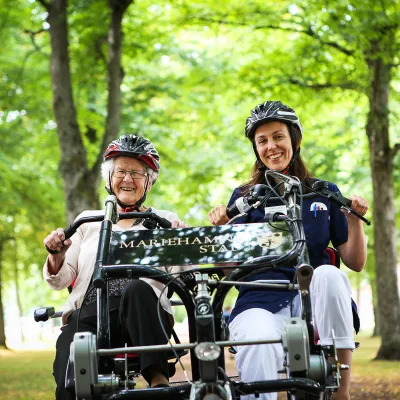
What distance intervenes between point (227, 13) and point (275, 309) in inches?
448

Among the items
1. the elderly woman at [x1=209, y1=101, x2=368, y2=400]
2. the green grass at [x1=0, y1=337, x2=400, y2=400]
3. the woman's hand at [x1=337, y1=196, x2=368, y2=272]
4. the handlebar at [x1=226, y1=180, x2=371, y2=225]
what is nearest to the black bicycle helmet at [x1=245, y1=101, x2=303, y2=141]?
the elderly woman at [x1=209, y1=101, x2=368, y2=400]

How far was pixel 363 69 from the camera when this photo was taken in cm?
1312

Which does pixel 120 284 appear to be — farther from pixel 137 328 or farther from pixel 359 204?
pixel 359 204

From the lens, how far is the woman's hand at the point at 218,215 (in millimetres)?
4518

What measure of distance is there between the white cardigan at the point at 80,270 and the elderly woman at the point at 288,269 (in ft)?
1.77

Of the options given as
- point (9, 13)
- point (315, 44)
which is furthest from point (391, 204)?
point (9, 13)

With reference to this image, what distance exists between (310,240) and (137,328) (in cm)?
136

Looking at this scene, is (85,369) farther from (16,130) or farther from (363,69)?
(16,130)

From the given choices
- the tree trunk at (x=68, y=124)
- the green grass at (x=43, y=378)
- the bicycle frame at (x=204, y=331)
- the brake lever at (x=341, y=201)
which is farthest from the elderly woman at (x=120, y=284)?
the tree trunk at (x=68, y=124)

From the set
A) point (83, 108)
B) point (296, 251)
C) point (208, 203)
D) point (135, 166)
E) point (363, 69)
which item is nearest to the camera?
point (296, 251)

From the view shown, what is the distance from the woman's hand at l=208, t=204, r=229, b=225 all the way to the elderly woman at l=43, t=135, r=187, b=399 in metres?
0.20

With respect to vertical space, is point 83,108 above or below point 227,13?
below

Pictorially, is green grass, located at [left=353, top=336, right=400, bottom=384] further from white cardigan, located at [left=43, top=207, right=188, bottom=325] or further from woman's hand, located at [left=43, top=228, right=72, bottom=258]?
woman's hand, located at [left=43, top=228, right=72, bottom=258]

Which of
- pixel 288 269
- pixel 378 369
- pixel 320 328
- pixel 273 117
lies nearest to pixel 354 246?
pixel 288 269
